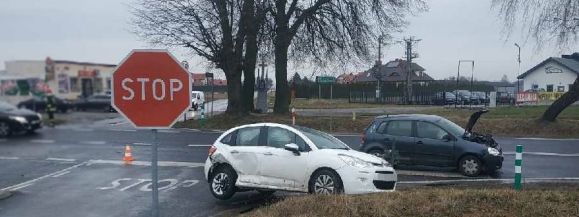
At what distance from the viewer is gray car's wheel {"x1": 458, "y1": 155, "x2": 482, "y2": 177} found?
14.2 meters

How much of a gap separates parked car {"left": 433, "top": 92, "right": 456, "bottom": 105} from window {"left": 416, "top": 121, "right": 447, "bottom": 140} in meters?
42.6

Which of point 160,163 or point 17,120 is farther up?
point 17,120

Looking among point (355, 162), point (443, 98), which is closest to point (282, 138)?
point (355, 162)

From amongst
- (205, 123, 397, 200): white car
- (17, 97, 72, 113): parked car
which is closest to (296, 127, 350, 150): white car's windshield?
(205, 123, 397, 200): white car

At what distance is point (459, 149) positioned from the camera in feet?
47.2

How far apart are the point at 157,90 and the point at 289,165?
5.99 meters

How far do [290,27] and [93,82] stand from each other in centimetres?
2938

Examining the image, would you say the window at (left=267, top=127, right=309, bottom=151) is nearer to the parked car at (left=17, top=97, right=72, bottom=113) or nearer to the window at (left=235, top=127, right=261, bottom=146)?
the window at (left=235, top=127, right=261, bottom=146)

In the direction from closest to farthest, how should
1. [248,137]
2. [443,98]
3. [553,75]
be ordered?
1. [248,137]
2. [443,98]
3. [553,75]

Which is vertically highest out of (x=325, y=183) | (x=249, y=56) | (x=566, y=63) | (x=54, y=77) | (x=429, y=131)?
(x=566, y=63)

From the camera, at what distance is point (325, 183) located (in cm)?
1020

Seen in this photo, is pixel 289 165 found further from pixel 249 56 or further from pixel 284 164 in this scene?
pixel 249 56

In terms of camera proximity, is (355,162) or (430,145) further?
(430,145)

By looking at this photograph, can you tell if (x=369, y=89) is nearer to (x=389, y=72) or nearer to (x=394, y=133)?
(x=389, y=72)
